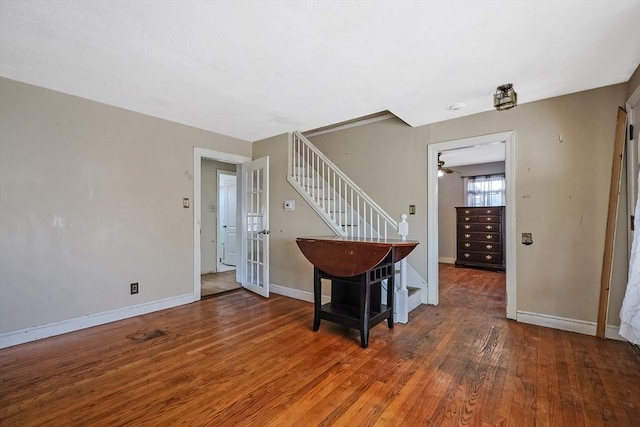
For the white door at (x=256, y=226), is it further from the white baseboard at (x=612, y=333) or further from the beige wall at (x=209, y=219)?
the white baseboard at (x=612, y=333)

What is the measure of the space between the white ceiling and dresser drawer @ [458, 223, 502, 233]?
326cm

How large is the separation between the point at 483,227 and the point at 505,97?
363cm

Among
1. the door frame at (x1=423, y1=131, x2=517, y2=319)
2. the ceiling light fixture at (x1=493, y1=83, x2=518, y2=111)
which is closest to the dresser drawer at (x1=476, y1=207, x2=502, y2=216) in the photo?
the door frame at (x1=423, y1=131, x2=517, y2=319)

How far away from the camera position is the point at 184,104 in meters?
2.89

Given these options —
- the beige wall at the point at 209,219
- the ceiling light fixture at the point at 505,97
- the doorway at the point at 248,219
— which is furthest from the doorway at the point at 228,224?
the ceiling light fixture at the point at 505,97

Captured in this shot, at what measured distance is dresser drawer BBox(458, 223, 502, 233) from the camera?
17.6 feet

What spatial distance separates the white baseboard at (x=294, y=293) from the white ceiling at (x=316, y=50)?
2236 millimetres

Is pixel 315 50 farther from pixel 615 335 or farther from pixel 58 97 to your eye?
pixel 615 335

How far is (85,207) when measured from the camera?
2.73m

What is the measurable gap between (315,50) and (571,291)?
9.90 ft

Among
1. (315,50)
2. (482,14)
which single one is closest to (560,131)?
(482,14)

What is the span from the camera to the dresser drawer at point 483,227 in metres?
5.36

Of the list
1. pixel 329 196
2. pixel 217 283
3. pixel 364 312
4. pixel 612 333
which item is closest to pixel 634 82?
pixel 612 333

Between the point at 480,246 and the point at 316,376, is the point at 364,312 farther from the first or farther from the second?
the point at 480,246
